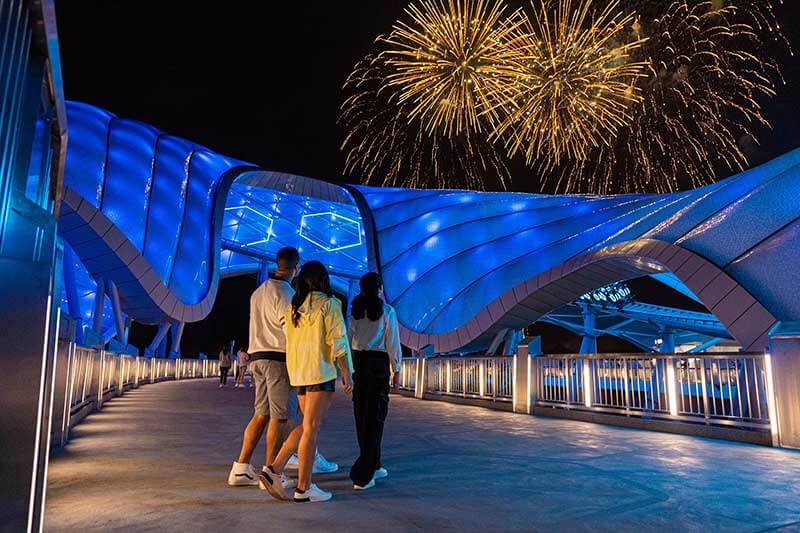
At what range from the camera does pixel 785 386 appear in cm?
782

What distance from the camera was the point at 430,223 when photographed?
3075cm

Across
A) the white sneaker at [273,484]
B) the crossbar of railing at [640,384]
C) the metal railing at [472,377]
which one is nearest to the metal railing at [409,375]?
the metal railing at [472,377]

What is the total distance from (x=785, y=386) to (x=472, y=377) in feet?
28.2

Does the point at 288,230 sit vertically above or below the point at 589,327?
above

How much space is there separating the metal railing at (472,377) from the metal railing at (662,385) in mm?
1390

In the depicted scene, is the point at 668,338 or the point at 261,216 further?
the point at 668,338

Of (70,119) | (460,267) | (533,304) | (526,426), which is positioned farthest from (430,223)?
(526,426)

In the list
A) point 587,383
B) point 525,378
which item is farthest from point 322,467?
point 525,378

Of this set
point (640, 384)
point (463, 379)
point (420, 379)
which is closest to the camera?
point (640, 384)

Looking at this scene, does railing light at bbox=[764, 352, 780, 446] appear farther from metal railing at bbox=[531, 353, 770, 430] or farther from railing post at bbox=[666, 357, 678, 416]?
railing post at bbox=[666, 357, 678, 416]

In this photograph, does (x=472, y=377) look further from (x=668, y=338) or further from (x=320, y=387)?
(x=668, y=338)

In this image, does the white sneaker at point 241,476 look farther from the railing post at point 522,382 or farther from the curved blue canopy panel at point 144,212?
the curved blue canopy panel at point 144,212

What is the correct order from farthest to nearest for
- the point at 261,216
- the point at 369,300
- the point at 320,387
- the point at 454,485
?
the point at 261,216 < the point at 369,300 < the point at 454,485 < the point at 320,387

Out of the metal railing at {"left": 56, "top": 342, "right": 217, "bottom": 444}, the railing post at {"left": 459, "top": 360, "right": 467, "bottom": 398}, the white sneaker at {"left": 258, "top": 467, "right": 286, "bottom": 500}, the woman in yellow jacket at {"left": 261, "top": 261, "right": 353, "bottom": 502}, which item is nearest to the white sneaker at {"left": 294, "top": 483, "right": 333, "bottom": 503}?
the woman in yellow jacket at {"left": 261, "top": 261, "right": 353, "bottom": 502}
